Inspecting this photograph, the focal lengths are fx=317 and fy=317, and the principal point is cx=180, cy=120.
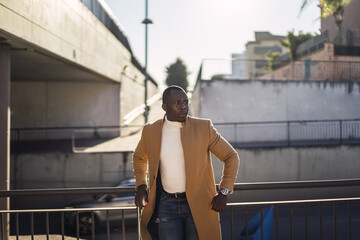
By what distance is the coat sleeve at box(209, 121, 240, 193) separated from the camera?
2.50 metres

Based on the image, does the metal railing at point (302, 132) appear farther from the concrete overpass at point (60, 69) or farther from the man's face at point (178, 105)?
the man's face at point (178, 105)

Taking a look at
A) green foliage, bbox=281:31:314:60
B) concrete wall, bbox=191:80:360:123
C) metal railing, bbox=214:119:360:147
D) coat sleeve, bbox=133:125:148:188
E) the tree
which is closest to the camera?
coat sleeve, bbox=133:125:148:188

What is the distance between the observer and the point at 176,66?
6212 centimetres

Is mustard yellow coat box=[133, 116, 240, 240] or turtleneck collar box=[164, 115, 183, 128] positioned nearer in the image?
mustard yellow coat box=[133, 116, 240, 240]

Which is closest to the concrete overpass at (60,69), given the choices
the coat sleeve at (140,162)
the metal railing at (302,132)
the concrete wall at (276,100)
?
the concrete wall at (276,100)

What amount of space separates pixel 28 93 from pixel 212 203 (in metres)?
19.5

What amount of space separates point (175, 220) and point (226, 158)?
644mm

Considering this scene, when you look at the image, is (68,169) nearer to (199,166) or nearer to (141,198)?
(141,198)

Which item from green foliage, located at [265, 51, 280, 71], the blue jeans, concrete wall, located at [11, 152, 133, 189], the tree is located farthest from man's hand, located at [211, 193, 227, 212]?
the tree

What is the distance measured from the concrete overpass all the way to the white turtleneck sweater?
6.68m

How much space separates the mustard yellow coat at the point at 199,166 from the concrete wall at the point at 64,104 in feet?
59.8

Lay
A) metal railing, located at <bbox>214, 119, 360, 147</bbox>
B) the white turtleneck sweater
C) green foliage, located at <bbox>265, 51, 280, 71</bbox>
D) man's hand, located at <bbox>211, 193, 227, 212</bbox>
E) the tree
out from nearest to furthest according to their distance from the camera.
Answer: man's hand, located at <bbox>211, 193, 227, 212</bbox>
the white turtleneck sweater
metal railing, located at <bbox>214, 119, 360, 147</bbox>
green foliage, located at <bbox>265, 51, 280, 71</bbox>
the tree

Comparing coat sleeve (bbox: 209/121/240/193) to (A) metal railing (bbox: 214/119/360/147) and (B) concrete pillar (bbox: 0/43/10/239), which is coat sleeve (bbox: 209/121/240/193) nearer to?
(B) concrete pillar (bbox: 0/43/10/239)

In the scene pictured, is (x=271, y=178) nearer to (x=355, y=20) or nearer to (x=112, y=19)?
(x=112, y=19)
